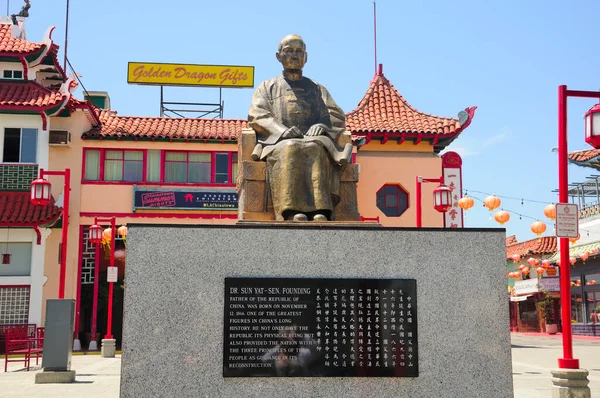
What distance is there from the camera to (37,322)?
19078 mm

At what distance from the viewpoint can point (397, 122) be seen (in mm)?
22125

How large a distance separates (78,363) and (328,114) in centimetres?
990

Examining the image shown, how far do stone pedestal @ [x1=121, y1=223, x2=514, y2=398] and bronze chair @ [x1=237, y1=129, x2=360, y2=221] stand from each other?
1.20m

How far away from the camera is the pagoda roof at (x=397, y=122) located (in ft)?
70.3

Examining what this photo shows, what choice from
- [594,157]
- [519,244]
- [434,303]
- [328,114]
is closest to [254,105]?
[328,114]

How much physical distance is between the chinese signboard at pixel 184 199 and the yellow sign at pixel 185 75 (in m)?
4.67

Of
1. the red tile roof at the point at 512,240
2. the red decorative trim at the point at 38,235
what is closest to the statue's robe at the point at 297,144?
the red decorative trim at the point at 38,235

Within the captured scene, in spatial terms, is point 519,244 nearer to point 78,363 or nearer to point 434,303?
point 78,363

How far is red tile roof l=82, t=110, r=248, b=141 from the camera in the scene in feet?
69.1

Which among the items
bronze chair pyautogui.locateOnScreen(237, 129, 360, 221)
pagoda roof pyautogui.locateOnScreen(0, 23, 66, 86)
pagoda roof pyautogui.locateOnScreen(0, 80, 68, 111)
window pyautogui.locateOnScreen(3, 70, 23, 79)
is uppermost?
pagoda roof pyautogui.locateOnScreen(0, 23, 66, 86)

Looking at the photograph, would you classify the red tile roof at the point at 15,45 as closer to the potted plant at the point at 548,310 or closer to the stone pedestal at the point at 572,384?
the stone pedestal at the point at 572,384

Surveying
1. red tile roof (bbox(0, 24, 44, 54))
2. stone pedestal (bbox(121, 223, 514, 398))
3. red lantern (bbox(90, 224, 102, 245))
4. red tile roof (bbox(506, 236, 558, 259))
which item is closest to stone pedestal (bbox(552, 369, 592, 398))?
stone pedestal (bbox(121, 223, 514, 398))

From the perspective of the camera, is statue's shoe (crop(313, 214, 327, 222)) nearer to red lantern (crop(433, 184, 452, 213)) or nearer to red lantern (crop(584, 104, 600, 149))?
red lantern (crop(584, 104, 600, 149))

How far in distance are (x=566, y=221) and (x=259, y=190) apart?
3.57 meters
